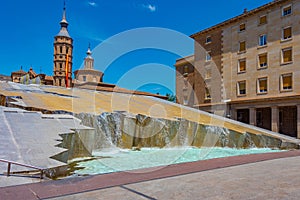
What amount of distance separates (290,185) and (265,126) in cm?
2398

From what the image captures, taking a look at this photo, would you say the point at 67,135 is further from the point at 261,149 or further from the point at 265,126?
the point at 265,126

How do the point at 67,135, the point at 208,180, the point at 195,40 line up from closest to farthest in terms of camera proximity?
the point at 208,180 < the point at 67,135 < the point at 195,40

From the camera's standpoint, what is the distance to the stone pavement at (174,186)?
16.5 ft

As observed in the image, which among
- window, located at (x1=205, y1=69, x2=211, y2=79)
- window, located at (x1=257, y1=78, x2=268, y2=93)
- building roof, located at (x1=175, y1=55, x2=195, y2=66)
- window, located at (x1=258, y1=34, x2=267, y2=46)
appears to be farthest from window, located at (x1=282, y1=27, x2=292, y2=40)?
building roof, located at (x1=175, y1=55, x2=195, y2=66)

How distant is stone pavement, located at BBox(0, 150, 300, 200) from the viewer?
5027 mm

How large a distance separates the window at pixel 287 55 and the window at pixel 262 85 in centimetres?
243

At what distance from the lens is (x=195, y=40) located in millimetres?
35125

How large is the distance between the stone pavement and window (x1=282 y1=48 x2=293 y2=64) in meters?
19.6

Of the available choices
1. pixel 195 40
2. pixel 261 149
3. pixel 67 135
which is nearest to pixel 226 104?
pixel 195 40

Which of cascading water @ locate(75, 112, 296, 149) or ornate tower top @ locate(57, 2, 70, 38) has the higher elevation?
ornate tower top @ locate(57, 2, 70, 38)

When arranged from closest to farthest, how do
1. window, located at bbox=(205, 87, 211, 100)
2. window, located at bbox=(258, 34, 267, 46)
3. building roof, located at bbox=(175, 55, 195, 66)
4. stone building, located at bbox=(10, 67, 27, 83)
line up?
window, located at bbox=(258, 34, 267, 46), window, located at bbox=(205, 87, 211, 100), building roof, located at bbox=(175, 55, 195, 66), stone building, located at bbox=(10, 67, 27, 83)

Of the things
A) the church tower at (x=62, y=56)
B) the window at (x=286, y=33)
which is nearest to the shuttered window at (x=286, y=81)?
the window at (x=286, y=33)

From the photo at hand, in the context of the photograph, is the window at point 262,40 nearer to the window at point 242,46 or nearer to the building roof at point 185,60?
the window at point 242,46

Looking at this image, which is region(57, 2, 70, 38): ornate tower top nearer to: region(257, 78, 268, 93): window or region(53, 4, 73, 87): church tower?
region(53, 4, 73, 87): church tower
